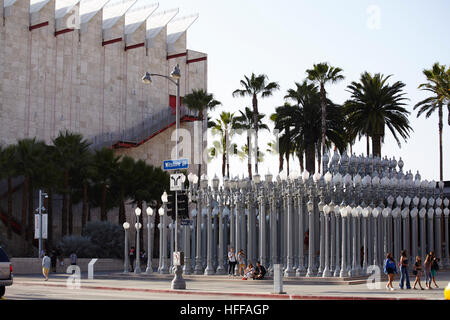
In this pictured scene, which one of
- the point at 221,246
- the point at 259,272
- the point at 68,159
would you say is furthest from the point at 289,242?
the point at 68,159

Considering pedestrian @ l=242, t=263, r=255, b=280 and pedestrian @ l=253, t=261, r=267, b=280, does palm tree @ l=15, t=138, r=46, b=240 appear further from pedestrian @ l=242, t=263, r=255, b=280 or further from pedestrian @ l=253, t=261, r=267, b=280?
pedestrian @ l=253, t=261, r=267, b=280

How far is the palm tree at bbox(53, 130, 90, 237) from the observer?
56312 millimetres

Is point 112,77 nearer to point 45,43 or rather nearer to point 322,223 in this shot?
point 45,43

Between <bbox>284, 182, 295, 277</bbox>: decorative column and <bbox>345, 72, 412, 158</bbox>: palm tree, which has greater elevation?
<bbox>345, 72, 412, 158</bbox>: palm tree

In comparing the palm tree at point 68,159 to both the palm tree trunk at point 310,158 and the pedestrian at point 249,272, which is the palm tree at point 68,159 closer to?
the palm tree trunk at point 310,158

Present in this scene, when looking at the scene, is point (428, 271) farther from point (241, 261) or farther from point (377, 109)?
point (377, 109)

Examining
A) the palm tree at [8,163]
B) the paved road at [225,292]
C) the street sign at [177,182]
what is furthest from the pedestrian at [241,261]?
the palm tree at [8,163]

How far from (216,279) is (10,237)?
2576cm

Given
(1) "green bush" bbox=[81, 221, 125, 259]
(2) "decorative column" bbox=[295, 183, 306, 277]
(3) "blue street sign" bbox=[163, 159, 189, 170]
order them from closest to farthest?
(3) "blue street sign" bbox=[163, 159, 189, 170], (2) "decorative column" bbox=[295, 183, 306, 277], (1) "green bush" bbox=[81, 221, 125, 259]

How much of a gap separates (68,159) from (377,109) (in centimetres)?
2507

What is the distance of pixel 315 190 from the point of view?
31.7 meters

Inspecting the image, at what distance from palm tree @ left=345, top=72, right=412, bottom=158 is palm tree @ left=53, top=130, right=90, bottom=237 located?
22.3 metres

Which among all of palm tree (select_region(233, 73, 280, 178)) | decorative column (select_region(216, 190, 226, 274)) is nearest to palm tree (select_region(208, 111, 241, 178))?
palm tree (select_region(233, 73, 280, 178))

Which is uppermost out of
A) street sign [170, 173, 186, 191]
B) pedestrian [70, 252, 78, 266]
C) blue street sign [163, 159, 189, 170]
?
blue street sign [163, 159, 189, 170]
